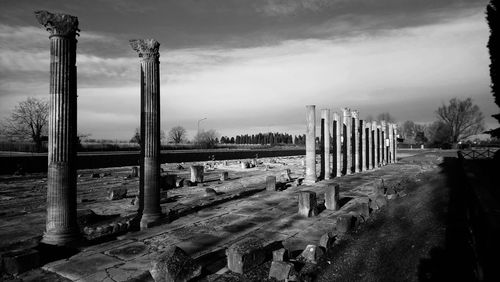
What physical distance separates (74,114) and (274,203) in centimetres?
800

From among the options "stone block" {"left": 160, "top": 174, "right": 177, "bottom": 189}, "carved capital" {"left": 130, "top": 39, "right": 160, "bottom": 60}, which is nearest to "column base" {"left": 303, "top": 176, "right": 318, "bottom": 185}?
"stone block" {"left": 160, "top": 174, "right": 177, "bottom": 189}

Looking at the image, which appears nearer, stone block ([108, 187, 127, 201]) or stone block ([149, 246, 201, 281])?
stone block ([149, 246, 201, 281])

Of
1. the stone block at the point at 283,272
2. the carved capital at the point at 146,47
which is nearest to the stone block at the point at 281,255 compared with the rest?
the stone block at the point at 283,272

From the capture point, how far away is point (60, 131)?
8312mm

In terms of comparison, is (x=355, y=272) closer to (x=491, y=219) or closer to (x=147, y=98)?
(x=491, y=219)

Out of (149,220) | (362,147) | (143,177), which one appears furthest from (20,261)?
(362,147)

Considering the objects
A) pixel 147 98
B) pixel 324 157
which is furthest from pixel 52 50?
pixel 324 157

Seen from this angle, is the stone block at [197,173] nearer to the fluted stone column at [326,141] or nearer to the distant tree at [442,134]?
the fluted stone column at [326,141]

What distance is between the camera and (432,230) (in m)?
8.73

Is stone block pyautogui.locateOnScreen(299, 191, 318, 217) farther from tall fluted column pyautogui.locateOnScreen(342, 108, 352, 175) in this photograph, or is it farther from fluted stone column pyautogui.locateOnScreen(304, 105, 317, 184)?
tall fluted column pyautogui.locateOnScreen(342, 108, 352, 175)

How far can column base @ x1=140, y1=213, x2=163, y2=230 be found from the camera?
9805mm

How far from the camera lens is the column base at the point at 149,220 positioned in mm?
9805

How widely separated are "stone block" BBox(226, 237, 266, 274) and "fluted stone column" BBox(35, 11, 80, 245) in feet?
14.6

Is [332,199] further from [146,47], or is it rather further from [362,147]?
[362,147]
